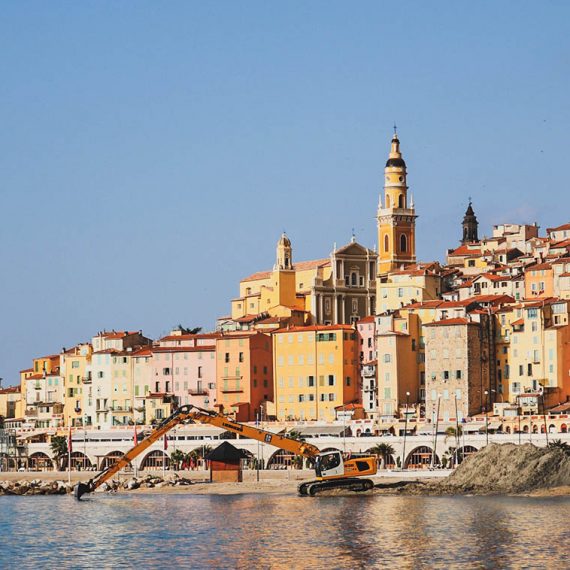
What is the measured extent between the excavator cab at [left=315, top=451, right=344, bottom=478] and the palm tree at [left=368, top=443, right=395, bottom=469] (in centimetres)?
2779

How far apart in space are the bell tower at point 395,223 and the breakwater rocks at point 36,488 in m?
46.4

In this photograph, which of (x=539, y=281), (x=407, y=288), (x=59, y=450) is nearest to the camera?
(x=59, y=450)

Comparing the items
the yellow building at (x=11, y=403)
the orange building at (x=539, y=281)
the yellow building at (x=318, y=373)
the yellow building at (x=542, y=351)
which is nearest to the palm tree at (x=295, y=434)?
the yellow building at (x=318, y=373)

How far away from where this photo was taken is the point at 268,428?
126 metres

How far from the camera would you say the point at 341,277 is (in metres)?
146

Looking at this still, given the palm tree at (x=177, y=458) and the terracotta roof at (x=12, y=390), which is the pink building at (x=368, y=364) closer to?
the palm tree at (x=177, y=458)

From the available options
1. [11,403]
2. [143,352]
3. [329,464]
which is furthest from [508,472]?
[11,403]

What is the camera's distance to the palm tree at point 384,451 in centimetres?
11156

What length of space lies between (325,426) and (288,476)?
17.5m

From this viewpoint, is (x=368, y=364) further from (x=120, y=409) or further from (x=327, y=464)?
(x=327, y=464)

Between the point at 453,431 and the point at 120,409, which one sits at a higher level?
the point at 120,409

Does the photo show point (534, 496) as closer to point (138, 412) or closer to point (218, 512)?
point (218, 512)

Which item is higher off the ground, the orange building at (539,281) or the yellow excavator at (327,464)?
the orange building at (539,281)

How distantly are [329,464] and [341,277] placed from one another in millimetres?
63503
